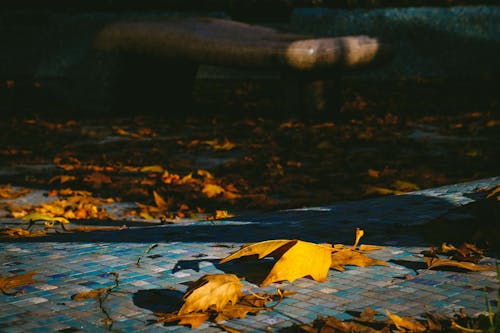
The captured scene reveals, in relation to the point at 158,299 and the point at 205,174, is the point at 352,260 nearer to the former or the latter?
the point at 158,299

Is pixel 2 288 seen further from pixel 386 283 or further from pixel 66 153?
pixel 66 153

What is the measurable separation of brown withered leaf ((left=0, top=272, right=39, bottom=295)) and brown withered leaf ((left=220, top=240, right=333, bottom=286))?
0.40 m

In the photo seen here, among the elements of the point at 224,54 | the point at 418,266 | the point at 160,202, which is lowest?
the point at 160,202

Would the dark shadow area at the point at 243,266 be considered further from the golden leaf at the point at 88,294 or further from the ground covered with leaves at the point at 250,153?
the ground covered with leaves at the point at 250,153

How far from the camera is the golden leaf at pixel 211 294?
141 cm

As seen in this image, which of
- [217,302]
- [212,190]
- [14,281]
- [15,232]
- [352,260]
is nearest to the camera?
[217,302]

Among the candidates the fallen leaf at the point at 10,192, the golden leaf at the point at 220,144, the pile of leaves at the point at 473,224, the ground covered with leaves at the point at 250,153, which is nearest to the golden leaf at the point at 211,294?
the pile of leaves at the point at 473,224

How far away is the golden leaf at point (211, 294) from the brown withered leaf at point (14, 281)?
368mm

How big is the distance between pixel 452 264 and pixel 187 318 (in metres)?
0.62

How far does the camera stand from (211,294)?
144 cm

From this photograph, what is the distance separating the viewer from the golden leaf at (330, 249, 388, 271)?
5.60 ft

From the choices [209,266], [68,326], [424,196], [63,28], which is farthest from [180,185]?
[63,28]

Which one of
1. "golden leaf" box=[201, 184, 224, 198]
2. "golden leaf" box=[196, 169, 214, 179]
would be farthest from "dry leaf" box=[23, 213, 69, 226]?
"golden leaf" box=[196, 169, 214, 179]

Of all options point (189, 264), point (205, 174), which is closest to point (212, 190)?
point (205, 174)
